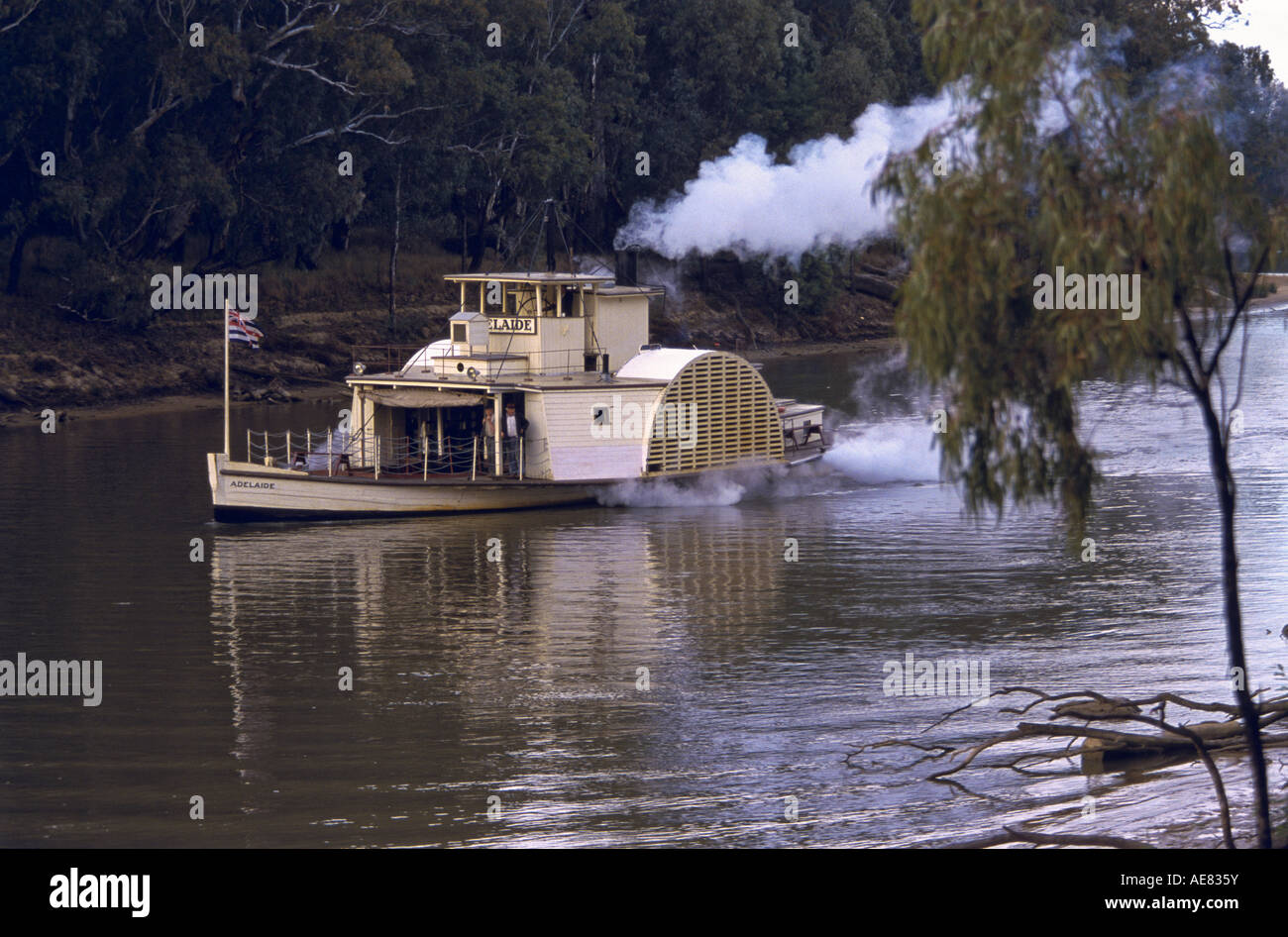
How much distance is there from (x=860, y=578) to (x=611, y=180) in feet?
207

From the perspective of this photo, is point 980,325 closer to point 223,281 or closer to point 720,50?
point 223,281

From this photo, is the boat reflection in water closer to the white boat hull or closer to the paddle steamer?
the white boat hull

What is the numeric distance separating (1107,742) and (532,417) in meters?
27.2

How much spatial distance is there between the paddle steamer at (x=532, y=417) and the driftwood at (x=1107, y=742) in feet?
76.5

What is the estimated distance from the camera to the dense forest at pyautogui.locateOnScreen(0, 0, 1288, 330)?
72188mm

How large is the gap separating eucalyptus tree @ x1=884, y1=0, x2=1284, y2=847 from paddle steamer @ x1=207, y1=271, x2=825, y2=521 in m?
30.0

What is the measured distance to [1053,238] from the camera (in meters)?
16.0

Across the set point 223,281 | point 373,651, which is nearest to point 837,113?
point 223,281

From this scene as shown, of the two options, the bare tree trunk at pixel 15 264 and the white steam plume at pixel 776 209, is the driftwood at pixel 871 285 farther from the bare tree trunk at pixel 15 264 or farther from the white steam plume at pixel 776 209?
the bare tree trunk at pixel 15 264

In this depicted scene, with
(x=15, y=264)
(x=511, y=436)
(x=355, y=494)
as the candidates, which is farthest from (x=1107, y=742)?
(x=15, y=264)

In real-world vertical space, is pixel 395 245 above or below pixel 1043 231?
above

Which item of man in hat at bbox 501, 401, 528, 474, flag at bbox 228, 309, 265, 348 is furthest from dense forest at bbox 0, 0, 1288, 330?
flag at bbox 228, 309, 265, 348

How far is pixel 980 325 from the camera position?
16.2 m

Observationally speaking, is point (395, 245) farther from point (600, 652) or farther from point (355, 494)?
point (600, 652)
